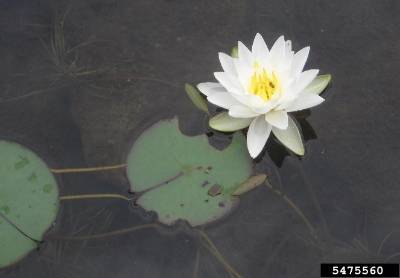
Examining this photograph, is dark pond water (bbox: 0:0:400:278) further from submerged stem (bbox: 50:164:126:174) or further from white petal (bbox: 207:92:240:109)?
white petal (bbox: 207:92:240:109)

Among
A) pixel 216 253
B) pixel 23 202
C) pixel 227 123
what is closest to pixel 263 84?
pixel 227 123

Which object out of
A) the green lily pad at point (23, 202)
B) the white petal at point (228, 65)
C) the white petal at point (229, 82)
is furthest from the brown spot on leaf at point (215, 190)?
the green lily pad at point (23, 202)

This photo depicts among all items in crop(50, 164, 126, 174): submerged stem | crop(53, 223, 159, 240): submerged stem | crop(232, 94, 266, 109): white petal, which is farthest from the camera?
crop(50, 164, 126, 174): submerged stem

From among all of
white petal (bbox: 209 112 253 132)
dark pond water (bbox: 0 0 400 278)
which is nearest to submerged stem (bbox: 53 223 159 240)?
dark pond water (bbox: 0 0 400 278)

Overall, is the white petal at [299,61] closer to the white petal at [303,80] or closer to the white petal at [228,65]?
the white petal at [303,80]

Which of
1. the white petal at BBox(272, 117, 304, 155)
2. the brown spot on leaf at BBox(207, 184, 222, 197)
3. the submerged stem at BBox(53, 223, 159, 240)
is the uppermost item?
the white petal at BBox(272, 117, 304, 155)

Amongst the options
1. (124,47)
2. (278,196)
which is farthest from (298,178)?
(124,47)
